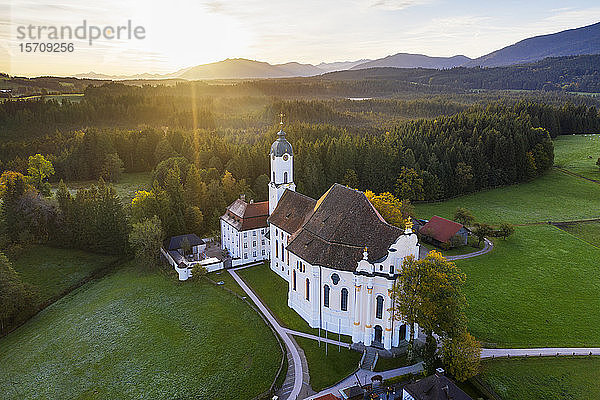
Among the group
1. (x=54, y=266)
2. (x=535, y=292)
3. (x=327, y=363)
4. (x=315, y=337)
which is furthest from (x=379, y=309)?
(x=54, y=266)

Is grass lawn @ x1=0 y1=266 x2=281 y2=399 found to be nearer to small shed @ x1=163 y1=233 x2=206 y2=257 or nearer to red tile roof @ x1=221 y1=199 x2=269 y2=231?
small shed @ x1=163 y1=233 x2=206 y2=257

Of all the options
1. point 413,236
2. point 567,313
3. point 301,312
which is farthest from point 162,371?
point 567,313

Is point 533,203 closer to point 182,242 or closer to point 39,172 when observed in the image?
point 182,242

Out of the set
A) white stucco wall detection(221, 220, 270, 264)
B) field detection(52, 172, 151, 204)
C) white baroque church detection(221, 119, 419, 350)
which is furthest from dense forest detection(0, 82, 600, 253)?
white baroque church detection(221, 119, 419, 350)

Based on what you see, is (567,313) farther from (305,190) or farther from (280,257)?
(305,190)

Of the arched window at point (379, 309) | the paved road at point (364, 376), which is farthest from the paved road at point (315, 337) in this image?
the arched window at point (379, 309)

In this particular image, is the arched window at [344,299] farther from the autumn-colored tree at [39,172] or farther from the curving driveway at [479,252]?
the autumn-colored tree at [39,172]
